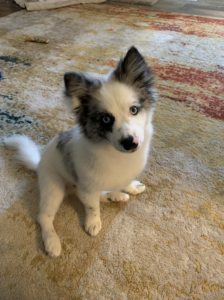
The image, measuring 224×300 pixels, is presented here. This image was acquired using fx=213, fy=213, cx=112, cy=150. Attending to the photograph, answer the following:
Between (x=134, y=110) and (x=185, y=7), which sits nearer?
(x=134, y=110)

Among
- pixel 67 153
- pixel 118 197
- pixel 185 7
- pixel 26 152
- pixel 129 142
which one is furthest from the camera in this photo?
pixel 185 7

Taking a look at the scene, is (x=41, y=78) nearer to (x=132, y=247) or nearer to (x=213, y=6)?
(x=132, y=247)

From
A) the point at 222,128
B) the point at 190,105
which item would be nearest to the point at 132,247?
the point at 222,128

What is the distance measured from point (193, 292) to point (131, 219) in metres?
0.48

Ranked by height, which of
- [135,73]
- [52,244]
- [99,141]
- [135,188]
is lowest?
[52,244]

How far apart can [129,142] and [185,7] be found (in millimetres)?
4910

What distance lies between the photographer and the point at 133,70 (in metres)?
1.02

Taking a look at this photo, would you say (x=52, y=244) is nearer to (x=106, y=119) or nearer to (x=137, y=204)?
(x=137, y=204)

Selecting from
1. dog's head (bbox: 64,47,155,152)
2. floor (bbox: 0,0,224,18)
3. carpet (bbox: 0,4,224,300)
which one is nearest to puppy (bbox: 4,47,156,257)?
dog's head (bbox: 64,47,155,152)

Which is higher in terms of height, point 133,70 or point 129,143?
point 133,70

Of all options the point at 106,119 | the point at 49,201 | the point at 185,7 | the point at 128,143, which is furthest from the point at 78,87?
the point at 185,7

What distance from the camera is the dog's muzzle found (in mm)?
837

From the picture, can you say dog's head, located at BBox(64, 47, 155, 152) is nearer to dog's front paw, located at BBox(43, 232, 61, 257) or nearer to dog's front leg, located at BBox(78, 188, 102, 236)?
dog's front leg, located at BBox(78, 188, 102, 236)

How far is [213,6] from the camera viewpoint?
4.46m
